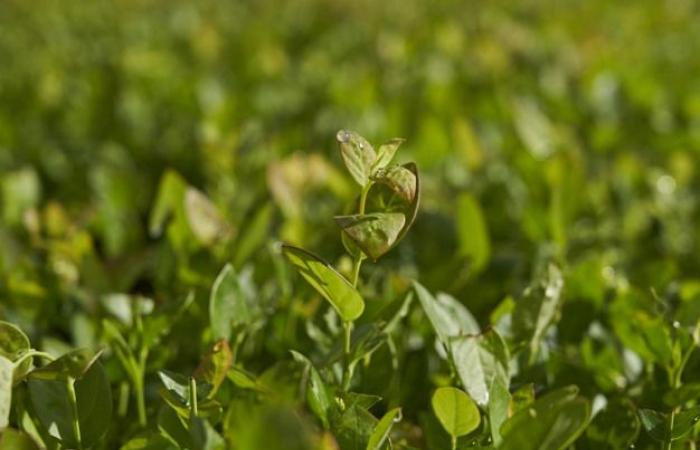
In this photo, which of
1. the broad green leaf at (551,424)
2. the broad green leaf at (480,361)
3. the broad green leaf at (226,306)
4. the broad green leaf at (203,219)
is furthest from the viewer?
the broad green leaf at (203,219)

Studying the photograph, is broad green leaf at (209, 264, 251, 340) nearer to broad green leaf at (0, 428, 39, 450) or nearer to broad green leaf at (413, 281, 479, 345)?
broad green leaf at (413, 281, 479, 345)

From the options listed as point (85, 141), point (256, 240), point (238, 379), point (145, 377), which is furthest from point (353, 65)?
point (238, 379)

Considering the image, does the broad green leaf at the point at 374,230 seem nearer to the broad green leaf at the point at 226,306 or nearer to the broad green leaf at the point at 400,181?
the broad green leaf at the point at 400,181

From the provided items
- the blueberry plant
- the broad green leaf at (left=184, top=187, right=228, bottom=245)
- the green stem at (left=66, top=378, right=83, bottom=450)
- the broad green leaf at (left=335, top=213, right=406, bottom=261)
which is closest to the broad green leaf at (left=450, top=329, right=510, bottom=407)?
the blueberry plant

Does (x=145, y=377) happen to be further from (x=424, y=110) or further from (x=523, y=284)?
(x=424, y=110)

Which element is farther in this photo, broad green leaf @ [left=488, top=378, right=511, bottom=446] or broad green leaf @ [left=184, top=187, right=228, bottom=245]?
broad green leaf @ [left=184, top=187, right=228, bottom=245]

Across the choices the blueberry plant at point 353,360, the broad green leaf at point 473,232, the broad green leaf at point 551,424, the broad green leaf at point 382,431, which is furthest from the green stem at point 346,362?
the broad green leaf at point 473,232
